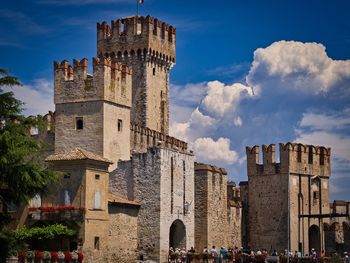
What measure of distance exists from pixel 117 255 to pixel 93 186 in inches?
192

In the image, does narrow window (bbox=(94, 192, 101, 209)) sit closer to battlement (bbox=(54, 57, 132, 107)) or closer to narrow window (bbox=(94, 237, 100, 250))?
narrow window (bbox=(94, 237, 100, 250))

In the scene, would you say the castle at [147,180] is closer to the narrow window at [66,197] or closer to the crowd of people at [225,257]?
the narrow window at [66,197]

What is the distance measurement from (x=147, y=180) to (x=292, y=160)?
1359 centimetres

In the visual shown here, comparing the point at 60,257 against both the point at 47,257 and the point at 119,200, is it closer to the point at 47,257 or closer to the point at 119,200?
the point at 47,257

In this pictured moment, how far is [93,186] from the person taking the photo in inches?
2141

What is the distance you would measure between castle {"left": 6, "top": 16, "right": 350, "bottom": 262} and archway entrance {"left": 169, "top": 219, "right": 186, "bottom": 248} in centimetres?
7

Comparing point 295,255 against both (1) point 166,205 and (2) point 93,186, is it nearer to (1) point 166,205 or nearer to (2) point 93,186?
(1) point 166,205

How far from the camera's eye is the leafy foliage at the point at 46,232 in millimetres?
52844

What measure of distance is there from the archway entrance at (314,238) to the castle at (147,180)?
0.31 ft

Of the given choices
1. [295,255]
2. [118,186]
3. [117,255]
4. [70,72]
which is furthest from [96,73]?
[295,255]

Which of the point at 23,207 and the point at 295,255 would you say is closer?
the point at 23,207

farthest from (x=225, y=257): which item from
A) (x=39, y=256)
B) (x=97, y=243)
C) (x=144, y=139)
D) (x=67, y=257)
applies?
(x=39, y=256)

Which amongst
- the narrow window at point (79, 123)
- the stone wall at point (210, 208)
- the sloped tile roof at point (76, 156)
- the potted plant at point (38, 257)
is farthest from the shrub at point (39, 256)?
the stone wall at point (210, 208)

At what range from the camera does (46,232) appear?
53000 mm
